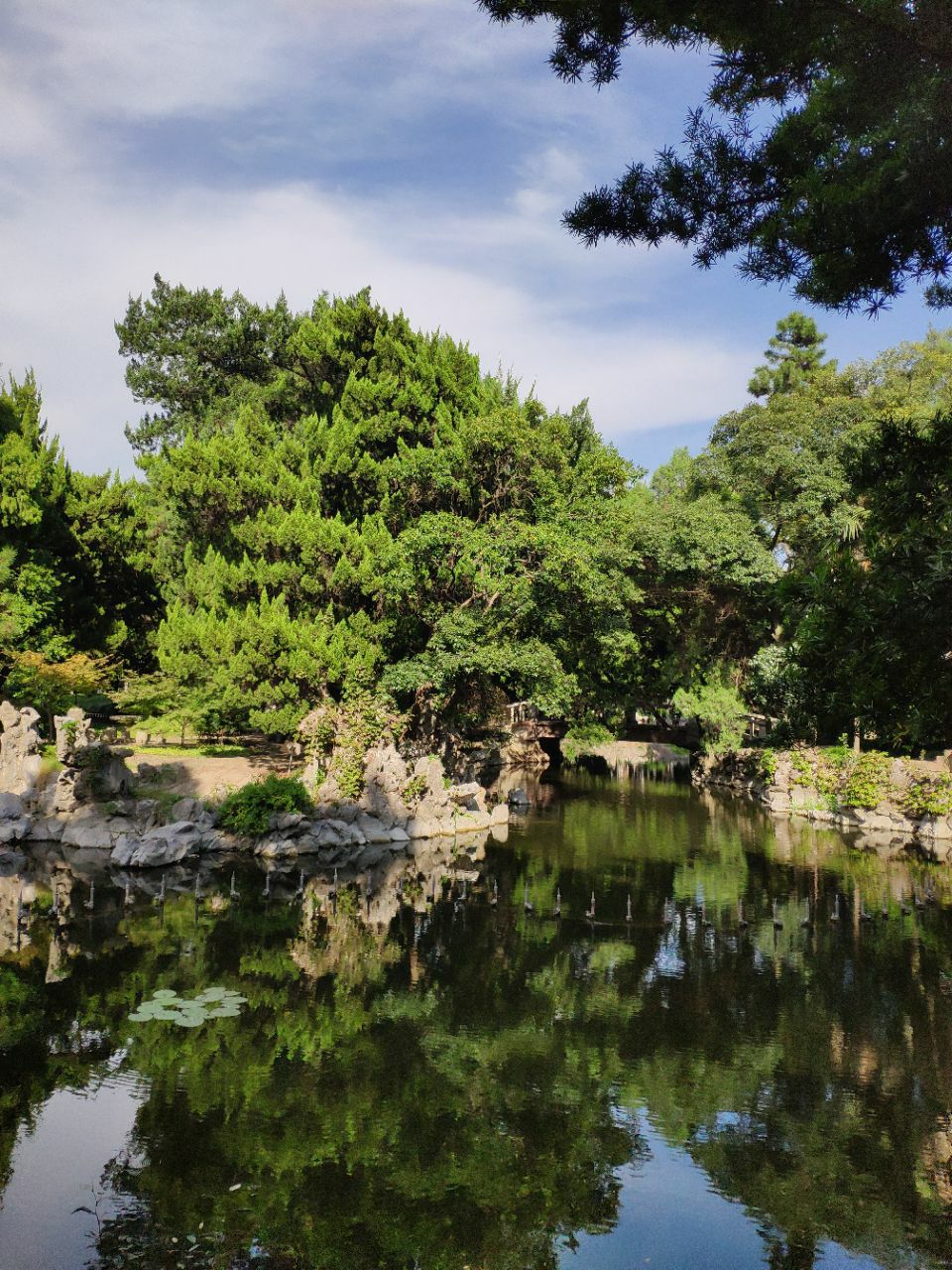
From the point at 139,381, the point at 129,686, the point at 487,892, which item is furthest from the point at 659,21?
the point at 139,381

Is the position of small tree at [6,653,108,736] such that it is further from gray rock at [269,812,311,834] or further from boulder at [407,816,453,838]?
boulder at [407,816,453,838]

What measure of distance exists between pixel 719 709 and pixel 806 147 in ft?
105

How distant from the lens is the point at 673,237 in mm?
10914

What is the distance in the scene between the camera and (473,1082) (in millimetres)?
11805

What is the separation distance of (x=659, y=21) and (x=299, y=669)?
22.1 m

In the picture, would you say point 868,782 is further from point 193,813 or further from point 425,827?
point 193,813

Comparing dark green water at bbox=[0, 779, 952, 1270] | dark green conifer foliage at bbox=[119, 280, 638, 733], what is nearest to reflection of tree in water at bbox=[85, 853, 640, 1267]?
dark green water at bbox=[0, 779, 952, 1270]

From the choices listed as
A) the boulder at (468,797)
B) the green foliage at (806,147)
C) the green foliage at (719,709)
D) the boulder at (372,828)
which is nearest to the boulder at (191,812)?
the boulder at (372,828)

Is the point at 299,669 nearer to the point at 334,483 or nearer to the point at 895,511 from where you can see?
the point at 334,483

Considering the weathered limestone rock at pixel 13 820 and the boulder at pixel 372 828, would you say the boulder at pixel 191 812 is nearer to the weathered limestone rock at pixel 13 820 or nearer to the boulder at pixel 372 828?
the weathered limestone rock at pixel 13 820

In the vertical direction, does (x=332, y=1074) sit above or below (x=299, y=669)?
below

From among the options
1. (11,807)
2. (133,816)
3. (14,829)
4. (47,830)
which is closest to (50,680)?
(11,807)

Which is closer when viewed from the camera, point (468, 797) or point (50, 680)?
point (50, 680)

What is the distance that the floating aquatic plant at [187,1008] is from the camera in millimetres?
13219
